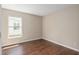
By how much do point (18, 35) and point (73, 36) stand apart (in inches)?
89.4

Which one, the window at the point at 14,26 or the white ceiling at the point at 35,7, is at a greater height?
the white ceiling at the point at 35,7

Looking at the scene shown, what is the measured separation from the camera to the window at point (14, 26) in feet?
11.8

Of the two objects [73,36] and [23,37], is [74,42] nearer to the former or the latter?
[73,36]

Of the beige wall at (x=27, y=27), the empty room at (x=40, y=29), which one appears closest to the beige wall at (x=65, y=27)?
the empty room at (x=40, y=29)

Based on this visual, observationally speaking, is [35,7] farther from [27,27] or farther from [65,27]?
[27,27]

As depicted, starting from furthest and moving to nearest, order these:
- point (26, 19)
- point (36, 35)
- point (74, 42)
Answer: point (36, 35) < point (26, 19) < point (74, 42)

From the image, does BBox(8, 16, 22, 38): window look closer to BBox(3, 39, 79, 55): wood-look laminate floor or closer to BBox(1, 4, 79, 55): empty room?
BBox(1, 4, 79, 55): empty room

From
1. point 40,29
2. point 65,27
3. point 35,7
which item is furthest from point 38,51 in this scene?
point 40,29

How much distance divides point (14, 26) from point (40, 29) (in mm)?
1414

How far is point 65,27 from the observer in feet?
9.99

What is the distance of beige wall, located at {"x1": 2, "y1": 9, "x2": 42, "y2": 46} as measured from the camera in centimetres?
333

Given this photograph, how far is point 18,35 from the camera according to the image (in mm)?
3877

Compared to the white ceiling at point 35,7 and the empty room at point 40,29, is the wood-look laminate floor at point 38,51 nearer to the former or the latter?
the empty room at point 40,29
